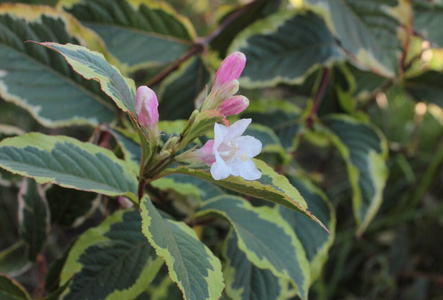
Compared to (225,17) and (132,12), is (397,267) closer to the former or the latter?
(225,17)

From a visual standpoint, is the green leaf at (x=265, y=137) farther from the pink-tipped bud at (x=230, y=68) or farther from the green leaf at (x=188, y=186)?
the pink-tipped bud at (x=230, y=68)

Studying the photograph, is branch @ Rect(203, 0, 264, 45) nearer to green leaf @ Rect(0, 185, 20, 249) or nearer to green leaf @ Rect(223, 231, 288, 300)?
green leaf @ Rect(223, 231, 288, 300)

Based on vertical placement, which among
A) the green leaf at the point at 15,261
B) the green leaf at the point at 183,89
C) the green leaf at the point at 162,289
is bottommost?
the green leaf at the point at 15,261

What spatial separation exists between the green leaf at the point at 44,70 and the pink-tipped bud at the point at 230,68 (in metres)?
0.32

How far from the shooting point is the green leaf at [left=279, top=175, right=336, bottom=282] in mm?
760

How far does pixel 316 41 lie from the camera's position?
0.91 meters

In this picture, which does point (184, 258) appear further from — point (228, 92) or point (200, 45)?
point (200, 45)

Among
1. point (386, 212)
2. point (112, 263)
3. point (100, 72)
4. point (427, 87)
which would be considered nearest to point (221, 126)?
point (100, 72)

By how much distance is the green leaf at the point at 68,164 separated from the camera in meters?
0.47

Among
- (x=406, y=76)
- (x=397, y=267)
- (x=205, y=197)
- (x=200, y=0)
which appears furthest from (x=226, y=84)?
(x=200, y=0)

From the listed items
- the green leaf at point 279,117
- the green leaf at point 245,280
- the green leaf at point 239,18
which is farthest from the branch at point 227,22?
the green leaf at point 245,280

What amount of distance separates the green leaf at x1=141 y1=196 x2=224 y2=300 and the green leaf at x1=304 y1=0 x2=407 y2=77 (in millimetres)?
460

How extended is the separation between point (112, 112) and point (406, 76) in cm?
70

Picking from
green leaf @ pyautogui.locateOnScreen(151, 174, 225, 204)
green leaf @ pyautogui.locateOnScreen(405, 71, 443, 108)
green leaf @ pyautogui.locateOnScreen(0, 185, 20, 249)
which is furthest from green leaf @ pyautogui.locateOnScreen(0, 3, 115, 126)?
green leaf @ pyautogui.locateOnScreen(0, 185, 20, 249)
